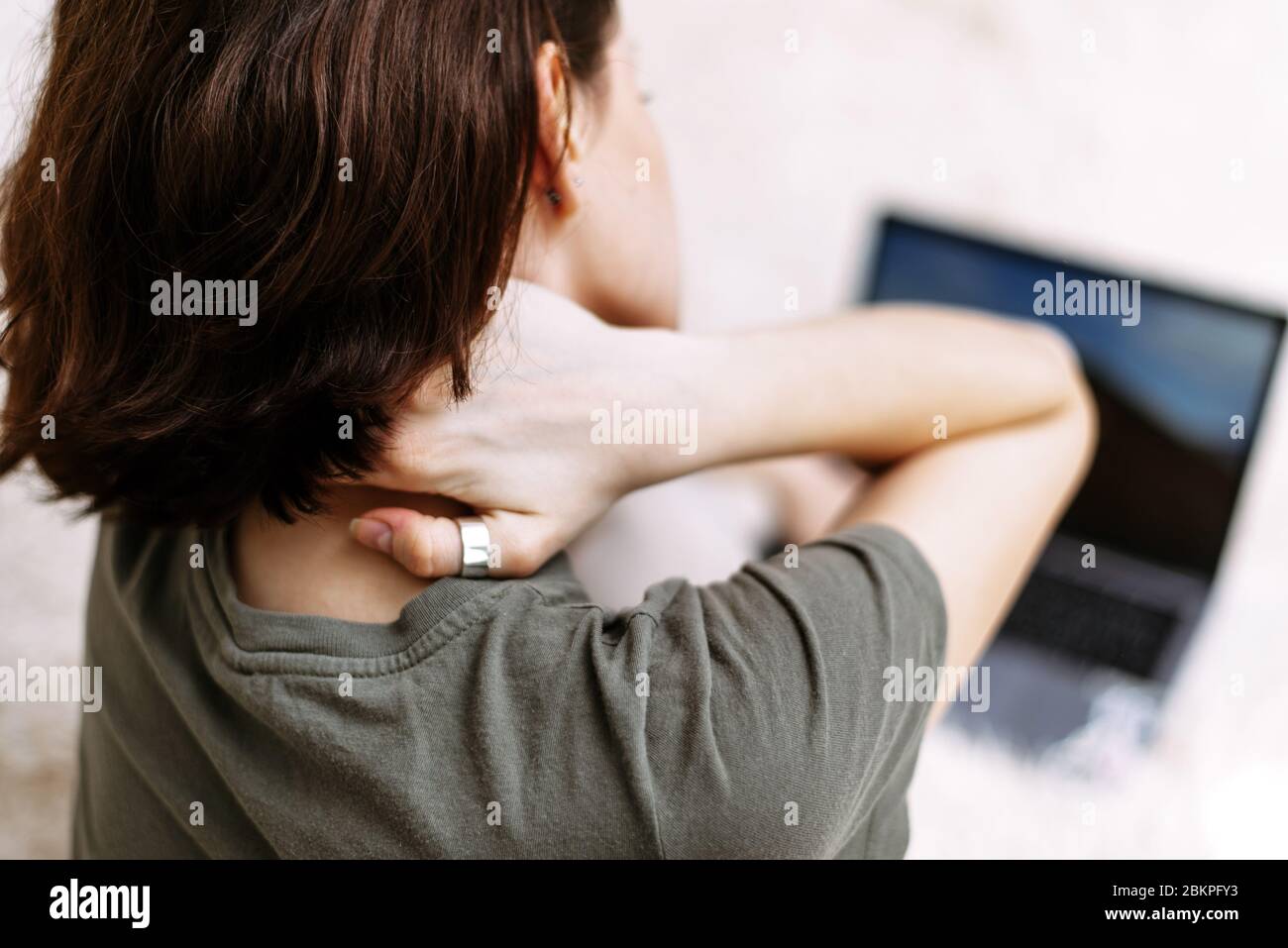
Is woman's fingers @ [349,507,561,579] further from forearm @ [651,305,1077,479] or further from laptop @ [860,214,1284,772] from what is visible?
laptop @ [860,214,1284,772]

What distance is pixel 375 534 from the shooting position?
52 centimetres

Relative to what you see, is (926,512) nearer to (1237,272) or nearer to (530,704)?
(530,704)

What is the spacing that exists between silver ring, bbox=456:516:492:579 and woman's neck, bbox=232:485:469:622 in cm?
3

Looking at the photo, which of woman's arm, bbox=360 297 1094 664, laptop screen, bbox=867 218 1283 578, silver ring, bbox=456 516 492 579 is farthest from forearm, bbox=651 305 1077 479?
laptop screen, bbox=867 218 1283 578

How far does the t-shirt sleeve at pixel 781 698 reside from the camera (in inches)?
18.8

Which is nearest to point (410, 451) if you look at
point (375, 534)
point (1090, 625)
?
point (375, 534)

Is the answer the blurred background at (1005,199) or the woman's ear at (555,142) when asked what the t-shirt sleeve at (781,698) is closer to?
the woman's ear at (555,142)

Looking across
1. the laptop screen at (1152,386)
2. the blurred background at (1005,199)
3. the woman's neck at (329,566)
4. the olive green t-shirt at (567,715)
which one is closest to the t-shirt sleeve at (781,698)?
the olive green t-shirt at (567,715)

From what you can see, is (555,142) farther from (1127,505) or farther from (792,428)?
(1127,505)

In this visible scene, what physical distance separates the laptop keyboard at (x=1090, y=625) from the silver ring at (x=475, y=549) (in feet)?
2.64

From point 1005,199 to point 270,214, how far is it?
1115 mm

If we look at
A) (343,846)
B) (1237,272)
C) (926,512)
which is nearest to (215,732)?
(343,846)

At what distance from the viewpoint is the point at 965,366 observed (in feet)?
2.27
